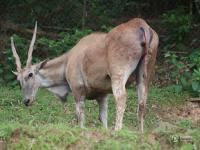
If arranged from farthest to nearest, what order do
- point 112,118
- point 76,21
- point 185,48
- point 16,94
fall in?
point 76,21
point 185,48
point 16,94
point 112,118

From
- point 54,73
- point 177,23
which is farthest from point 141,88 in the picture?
point 177,23

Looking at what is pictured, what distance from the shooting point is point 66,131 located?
300 inches

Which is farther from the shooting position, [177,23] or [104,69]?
[177,23]

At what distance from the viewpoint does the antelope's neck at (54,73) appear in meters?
10.3

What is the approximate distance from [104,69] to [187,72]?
4.73m

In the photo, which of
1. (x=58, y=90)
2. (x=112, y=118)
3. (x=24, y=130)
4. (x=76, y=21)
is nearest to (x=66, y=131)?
(x=24, y=130)

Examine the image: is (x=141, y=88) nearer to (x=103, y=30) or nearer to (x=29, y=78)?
(x=29, y=78)

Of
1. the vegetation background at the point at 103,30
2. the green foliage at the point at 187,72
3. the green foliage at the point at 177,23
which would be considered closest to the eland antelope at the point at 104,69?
the vegetation background at the point at 103,30

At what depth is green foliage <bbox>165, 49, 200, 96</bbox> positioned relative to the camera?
1298 centimetres

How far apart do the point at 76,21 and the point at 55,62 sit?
21.5 ft

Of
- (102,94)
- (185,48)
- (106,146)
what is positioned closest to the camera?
(106,146)

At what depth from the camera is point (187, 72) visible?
13688mm

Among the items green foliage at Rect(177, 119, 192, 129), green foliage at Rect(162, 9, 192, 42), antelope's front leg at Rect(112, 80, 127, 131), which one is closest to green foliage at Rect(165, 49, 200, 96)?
green foliage at Rect(162, 9, 192, 42)

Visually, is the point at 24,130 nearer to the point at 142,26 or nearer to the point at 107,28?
the point at 142,26
